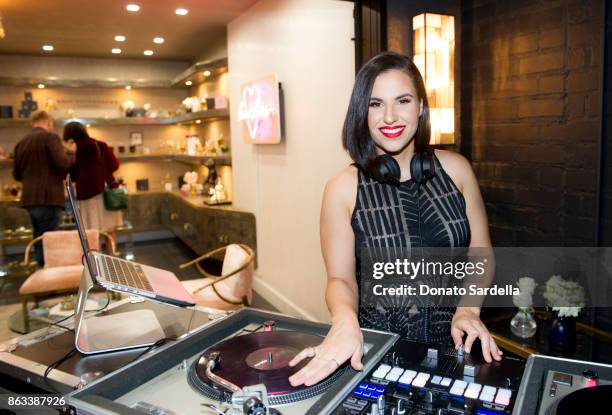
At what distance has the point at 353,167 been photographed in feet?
4.81

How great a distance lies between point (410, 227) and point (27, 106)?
7.29m

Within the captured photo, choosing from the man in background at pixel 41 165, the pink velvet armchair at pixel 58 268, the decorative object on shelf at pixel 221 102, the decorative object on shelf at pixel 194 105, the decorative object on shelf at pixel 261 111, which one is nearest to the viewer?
the pink velvet armchair at pixel 58 268

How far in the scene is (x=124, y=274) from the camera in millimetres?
1208

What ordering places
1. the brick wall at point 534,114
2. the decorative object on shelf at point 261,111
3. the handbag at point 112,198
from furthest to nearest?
the handbag at point 112,198
the decorative object on shelf at point 261,111
the brick wall at point 534,114

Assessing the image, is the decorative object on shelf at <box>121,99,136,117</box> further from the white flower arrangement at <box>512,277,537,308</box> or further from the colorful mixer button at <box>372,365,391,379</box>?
the colorful mixer button at <box>372,365,391,379</box>

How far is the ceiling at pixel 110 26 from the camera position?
4.53 meters

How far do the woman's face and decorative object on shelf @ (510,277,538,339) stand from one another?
54.3 inches

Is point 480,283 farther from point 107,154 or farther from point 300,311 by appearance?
point 107,154

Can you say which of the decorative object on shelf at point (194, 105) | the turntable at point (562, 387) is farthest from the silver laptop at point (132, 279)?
the decorative object on shelf at point (194, 105)

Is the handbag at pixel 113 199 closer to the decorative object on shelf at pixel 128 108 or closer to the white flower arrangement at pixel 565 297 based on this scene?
the decorative object on shelf at pixel 128 108

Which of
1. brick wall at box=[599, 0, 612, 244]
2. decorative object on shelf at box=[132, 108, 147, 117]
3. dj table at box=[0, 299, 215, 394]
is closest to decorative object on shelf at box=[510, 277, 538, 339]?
brick wall at box=[599, 0, 612, 244]

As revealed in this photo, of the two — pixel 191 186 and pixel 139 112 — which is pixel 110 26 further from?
pixel 139 112

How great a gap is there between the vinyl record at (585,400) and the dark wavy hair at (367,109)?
81 cm

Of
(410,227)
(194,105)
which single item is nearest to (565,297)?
(410,227)
